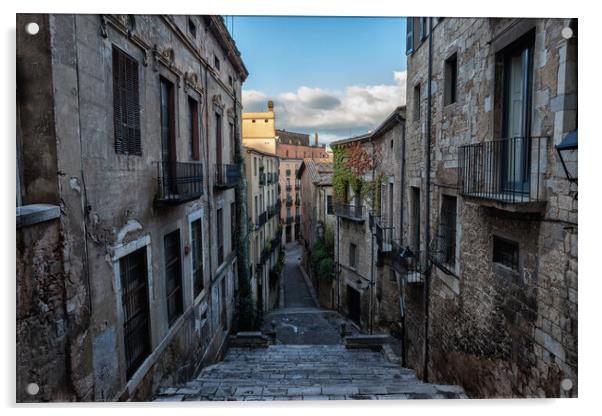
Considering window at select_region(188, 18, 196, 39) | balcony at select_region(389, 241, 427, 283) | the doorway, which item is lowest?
the doorway

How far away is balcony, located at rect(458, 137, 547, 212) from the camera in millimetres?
3496

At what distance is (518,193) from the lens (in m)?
3.80

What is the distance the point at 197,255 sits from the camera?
6.34 m

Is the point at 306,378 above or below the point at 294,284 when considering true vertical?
above

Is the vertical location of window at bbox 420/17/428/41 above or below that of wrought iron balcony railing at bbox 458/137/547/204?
above

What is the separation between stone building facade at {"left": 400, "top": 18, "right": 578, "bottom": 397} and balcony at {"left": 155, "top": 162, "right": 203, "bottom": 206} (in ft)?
10.9

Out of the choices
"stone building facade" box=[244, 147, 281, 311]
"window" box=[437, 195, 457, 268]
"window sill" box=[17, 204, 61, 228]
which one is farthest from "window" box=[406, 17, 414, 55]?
"stone building facade" box=[244, 147, 281, 311]

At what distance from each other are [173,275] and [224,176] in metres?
2.84

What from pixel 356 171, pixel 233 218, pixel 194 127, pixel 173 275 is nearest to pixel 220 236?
pixel 233 218

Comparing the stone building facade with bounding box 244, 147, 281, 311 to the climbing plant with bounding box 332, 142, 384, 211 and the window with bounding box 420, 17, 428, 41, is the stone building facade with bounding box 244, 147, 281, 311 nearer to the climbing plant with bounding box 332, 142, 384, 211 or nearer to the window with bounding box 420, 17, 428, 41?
the climbing plant with bounding box 332, 142, 384, 211

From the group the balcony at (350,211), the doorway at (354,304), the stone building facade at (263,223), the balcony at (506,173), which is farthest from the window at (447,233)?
the doorway at (354,304)

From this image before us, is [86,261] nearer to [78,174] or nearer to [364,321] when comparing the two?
[78,174]

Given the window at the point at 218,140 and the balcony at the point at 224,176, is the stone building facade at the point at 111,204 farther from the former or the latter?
the window at the point at 218,140

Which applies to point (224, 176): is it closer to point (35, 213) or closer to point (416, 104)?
point (416, 104)
